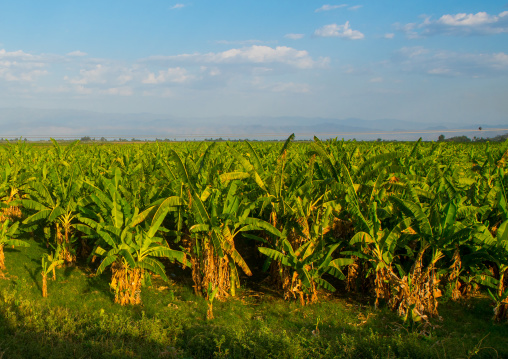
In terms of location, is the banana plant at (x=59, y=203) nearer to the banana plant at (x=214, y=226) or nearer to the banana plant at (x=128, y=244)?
the banana plant at (x=128, y=244)

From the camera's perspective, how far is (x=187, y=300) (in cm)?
564

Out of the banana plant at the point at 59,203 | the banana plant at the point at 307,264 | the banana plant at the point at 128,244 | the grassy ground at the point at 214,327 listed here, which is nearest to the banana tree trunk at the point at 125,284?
the banana plant at the point at 128,244

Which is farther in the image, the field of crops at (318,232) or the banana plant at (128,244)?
the banana plant at (128,244)

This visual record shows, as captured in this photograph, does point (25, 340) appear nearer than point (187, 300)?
Yes

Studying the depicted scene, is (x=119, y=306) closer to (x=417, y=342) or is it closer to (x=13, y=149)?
(x=417, y=342)

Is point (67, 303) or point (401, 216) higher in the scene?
point (401, 216)

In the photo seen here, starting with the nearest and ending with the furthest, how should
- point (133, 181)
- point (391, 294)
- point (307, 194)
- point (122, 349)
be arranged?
1. point (122, 349)
2. point (391, 294)
3. point (307, 194)
4. point (133, 181)

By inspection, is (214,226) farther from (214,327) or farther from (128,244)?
(214,327)

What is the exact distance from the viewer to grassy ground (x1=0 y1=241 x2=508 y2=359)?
4.02 meters

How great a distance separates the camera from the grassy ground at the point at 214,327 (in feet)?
13.2

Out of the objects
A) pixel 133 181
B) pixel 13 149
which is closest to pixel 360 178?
pixel 133 181

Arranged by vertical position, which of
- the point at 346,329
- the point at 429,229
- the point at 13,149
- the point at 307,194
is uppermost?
the point at 13,149

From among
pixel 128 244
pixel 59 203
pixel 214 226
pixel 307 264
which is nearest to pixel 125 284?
pixel 128 244

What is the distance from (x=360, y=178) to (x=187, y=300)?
11.0 ft
